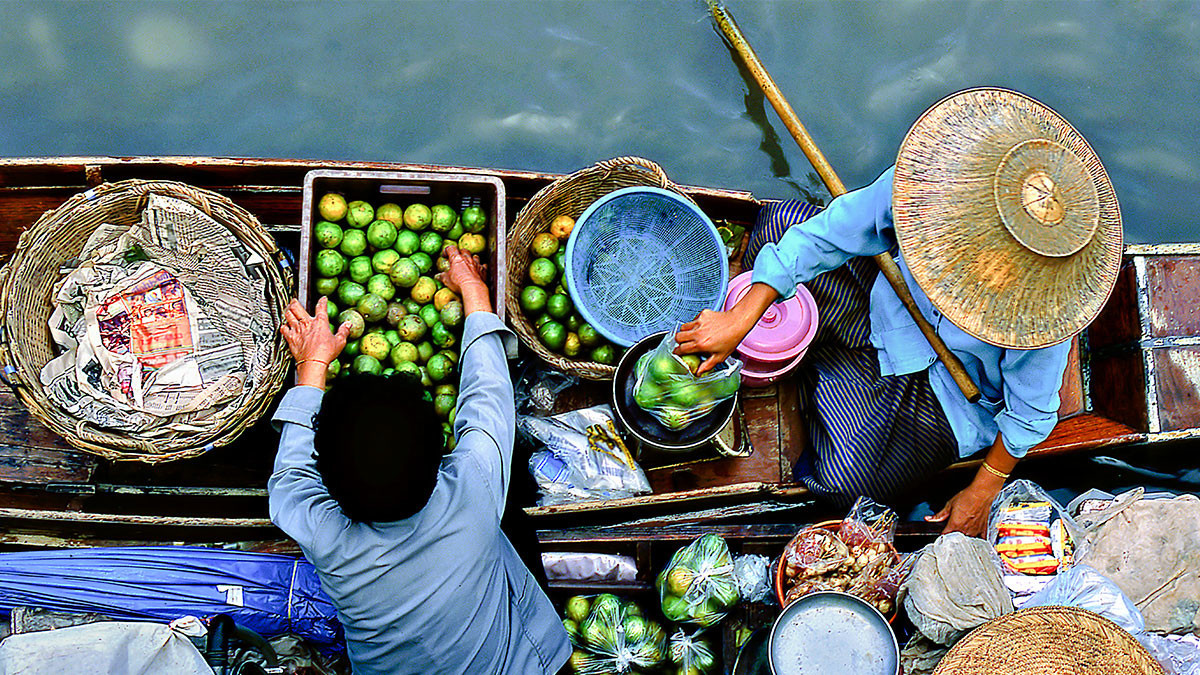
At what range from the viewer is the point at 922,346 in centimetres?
262

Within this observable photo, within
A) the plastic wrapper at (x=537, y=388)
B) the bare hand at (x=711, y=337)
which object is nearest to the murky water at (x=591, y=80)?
the plastic wrapper at (x=537, y=388)

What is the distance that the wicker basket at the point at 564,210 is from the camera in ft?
9.10

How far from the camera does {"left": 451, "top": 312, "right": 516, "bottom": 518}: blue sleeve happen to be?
78.5 inches

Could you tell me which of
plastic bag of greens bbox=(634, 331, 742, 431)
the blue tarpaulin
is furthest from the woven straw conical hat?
the blue tarpaulin

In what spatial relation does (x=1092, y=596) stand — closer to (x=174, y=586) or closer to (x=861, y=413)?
(x=861, y=413)

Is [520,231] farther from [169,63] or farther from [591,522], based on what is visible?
[169,63]

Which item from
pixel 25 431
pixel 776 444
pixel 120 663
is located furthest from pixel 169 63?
pixel 776 444

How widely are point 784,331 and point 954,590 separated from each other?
0.99 metres

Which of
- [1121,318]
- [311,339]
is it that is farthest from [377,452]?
[1121,318]

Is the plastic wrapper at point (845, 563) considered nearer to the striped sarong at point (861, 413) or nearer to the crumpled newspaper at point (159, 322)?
the striped sarong at point (861, 413)

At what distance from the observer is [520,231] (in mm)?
2838

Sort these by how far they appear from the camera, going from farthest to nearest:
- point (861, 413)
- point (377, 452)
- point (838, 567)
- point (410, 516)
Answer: point (861, 413) → point (838, 567) → point (410, 516) → point (377, 452)

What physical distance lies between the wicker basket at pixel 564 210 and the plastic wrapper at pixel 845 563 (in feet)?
2.67

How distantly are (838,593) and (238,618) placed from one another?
5.83ft
